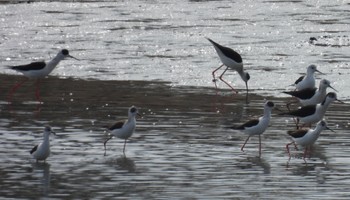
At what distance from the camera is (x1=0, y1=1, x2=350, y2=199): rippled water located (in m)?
13.9

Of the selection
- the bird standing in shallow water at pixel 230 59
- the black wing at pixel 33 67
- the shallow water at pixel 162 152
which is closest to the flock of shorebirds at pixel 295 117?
the black wing at pixel 33 67

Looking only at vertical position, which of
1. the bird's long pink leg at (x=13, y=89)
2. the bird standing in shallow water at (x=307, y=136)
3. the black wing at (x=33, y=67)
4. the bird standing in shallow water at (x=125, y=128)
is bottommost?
the bird's long pink leg at (x=13, y=89)

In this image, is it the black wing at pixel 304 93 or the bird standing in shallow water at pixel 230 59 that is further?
the bird standing in shallow water at pixel 230 59

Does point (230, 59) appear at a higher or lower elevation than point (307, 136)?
higher

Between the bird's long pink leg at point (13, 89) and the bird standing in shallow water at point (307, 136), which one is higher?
the bird standing in shallow water at point (307, 136)

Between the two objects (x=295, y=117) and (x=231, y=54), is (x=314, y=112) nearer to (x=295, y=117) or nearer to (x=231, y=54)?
(x=295, y=117)

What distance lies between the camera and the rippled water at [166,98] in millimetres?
13891

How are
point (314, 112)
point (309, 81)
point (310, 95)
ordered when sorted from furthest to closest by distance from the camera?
point (309, 81)
point (310, 95)
point (314, 112)

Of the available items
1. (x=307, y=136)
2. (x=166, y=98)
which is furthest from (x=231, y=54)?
(x=307, y=136)

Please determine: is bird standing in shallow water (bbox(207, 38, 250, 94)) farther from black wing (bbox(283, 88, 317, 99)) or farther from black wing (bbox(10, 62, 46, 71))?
black wing (bbox(10, 62, 46, 71))

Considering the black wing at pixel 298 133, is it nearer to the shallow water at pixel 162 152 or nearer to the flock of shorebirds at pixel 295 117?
the flock of shorebirds at pixel 295 117

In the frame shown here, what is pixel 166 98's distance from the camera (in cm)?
2109

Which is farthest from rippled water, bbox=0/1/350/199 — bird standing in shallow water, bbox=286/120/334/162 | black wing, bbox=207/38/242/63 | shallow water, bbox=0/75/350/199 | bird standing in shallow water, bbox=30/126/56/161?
black wing, bbox=207/38/242/63

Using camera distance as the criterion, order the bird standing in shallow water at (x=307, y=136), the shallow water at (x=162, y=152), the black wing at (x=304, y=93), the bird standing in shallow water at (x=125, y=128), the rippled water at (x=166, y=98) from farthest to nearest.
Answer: the black wing at (x=304, y=93)
the bird standing in shallow water at (x=125, y=128)
the bird standing in shallow water at (x=307, y=136)
the rippled water at (x=166, y=98)
the shallow water at (x=162, y=152)
